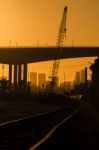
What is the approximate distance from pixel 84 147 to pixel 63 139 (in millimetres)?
2290

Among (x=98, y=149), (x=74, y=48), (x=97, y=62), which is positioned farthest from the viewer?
(x=74, y=48)

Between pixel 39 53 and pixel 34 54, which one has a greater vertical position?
pixel 39 53

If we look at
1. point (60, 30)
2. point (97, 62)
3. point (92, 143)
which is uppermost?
point (60, 30)

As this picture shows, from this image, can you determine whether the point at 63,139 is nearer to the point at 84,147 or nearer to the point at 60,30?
the point at 84,147

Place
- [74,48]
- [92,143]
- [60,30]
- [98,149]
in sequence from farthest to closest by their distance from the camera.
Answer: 1. [74,48]
2. [60,30]
3. [92,143]
4. [98,149]

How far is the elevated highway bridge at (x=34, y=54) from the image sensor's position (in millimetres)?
172125

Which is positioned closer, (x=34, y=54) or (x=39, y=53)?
(x=34, y=54)

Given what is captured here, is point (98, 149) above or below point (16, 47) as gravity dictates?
below

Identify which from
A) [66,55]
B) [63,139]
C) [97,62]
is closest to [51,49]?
[66,55]

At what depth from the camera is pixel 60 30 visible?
16838 centimetres

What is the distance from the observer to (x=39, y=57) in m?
172

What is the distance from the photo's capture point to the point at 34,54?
6831 inches

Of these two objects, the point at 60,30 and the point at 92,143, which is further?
the point at 60,30

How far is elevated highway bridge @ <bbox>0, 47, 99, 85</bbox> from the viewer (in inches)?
6777
